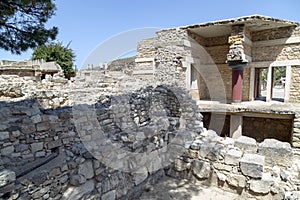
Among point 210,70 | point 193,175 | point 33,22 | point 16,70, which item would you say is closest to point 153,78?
point 210,70

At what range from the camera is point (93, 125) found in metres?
3.84

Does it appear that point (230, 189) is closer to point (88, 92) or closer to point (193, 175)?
point (193, 175)

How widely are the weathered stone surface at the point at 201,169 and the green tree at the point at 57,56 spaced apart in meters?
17.9

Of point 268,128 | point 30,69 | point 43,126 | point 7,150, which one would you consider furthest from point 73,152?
point 30,69

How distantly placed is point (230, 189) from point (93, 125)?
8.81 ft

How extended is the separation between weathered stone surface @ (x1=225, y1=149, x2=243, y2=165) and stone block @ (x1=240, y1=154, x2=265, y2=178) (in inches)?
3.2

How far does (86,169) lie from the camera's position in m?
2.26

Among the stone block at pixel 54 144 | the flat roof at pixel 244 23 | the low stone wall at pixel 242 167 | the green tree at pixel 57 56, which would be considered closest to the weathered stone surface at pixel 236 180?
the low stone wall at pixel 242 167

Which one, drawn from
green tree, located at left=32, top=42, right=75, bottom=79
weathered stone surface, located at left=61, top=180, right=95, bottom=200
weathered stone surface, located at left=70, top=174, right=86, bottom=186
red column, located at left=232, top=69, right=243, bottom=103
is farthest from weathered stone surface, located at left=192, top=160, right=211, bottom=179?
green tree, located at left=32, top=42, right=75, bottom=79

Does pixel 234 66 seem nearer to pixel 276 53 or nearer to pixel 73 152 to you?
pixel 276 53

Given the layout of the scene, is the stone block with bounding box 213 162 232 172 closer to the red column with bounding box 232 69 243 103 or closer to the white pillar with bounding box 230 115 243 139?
the white pillar with bounding box 230 115 243 139

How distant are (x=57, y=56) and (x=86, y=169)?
19.0 metres

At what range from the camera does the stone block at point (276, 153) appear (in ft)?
11.2

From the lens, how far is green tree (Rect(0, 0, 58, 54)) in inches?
159
